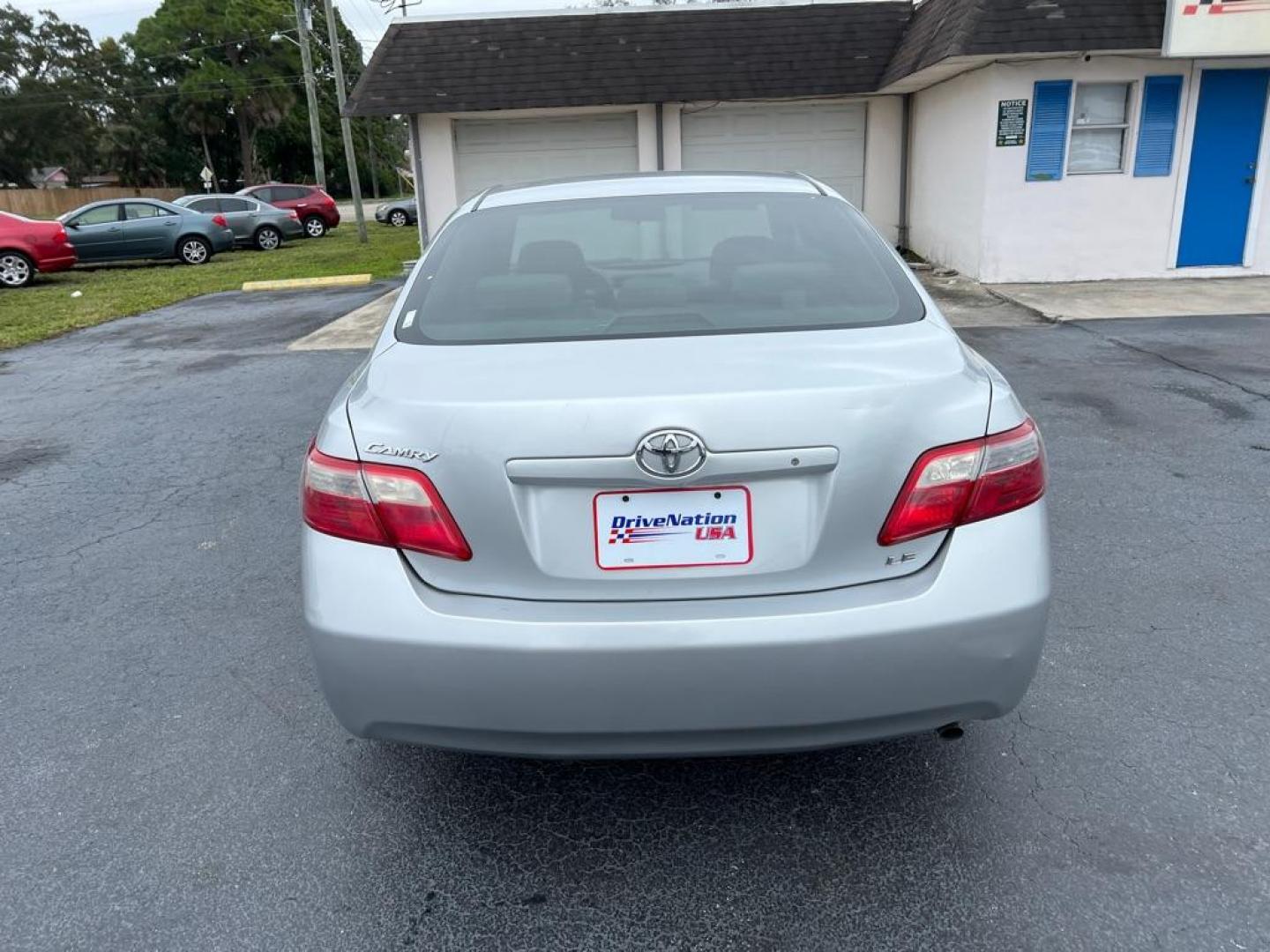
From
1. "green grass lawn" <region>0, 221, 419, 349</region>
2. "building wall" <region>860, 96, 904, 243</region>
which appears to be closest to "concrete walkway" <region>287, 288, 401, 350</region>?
"green grass lawn" <region>0, 221, 419, 349</region>

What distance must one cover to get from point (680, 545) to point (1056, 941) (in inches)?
45.7

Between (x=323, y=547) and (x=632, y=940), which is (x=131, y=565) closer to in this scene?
(x=323, y=547)

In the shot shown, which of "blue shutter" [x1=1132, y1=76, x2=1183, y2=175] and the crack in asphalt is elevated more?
"blue shutter" [x1=1132, y1=76, x2=1183, y2=175]

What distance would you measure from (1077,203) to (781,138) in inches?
199

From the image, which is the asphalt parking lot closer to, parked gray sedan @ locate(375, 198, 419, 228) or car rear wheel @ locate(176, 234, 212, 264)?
car rear wheel @ locate(176, 234, 212, 264)

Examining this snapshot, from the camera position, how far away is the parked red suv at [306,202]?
24.8 metres

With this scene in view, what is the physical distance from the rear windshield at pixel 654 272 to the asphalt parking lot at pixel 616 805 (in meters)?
1.25

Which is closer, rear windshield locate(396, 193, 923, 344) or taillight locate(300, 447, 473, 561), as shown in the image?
taillight locate(300, 447, 473, 561)

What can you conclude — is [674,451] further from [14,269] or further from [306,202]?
[306,202]

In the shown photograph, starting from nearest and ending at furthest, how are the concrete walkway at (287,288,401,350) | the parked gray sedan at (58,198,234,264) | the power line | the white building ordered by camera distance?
the concrete walkway at (287,288,401,350)
the white building
the parked gray sedan at (58,198,234,264)
the power line

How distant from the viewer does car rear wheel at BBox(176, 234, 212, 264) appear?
19297 millimetres

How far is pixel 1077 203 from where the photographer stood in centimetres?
1150

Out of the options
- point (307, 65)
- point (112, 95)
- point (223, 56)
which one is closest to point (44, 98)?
point (112, 95)

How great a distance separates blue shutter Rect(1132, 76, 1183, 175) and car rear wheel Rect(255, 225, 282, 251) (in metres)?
18.6
